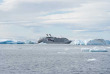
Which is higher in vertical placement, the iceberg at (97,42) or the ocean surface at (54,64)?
the ocean surface at (54,64)

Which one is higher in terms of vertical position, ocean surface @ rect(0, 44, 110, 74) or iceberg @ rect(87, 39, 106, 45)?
ocean surface @ rect(0, 44, 110, 74)

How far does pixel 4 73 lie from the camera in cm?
2786

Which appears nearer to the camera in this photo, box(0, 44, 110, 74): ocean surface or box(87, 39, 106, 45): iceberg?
box(0, 44, 110, 74): ocean surface

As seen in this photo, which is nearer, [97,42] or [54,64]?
[54,64]

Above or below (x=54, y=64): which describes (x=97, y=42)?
below

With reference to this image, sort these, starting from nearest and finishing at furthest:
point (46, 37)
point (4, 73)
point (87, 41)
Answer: point (4, 73) < point (87, 41) < point (46, 37)

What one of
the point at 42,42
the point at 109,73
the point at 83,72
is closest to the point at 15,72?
the point at 83,72

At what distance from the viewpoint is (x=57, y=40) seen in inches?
7810

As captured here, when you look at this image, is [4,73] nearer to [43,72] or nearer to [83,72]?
[43,72]

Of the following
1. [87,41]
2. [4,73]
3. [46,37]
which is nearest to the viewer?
[4,73]

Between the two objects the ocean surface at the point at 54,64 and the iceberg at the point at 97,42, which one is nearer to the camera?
the ocean surface at the point at 54,64

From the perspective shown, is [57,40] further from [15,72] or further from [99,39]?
[15,72]

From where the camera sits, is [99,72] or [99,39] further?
[99,39]

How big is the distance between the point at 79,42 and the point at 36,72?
519ft
